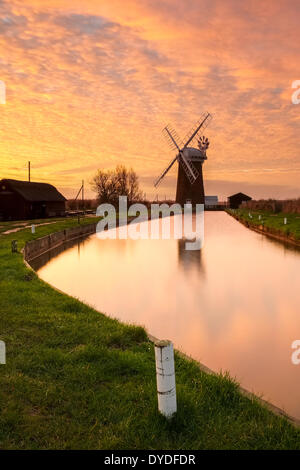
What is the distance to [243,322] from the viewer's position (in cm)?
923

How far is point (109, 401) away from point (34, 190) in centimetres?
4281

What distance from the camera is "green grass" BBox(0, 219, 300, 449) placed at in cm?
357

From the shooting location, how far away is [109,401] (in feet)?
13.8

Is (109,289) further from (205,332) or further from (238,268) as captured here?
(238,268)

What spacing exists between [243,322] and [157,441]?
6.16 meters

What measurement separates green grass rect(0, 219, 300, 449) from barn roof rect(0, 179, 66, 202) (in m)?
36.8

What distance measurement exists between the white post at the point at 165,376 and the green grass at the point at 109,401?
141 mm

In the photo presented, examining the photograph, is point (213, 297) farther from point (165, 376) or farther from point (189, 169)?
point (189, 169)

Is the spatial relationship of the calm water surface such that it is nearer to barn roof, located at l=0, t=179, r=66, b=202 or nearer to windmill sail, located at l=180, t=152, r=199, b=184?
barn roof, located at l=0, t=179, r=66, b=202

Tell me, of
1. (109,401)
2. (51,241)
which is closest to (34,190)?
(51,241)

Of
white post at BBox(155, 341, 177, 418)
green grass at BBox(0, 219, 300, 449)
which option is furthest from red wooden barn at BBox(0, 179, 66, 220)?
white post at BBox(155, 341, 177, 418)

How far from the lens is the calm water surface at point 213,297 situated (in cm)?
684

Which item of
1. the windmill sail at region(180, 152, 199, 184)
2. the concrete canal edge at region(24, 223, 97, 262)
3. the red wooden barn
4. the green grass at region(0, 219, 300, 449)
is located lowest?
the green grass at region(0, 219, 300, 449)
